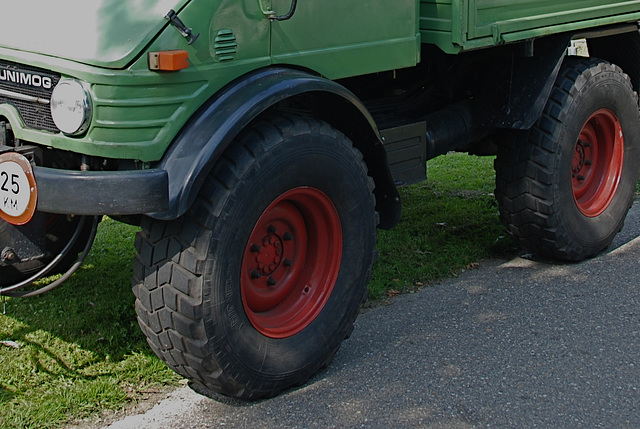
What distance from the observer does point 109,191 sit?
3.04 m

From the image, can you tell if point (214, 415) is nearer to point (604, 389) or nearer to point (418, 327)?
point (418, 327)

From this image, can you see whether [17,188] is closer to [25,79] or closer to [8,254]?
[25,79]

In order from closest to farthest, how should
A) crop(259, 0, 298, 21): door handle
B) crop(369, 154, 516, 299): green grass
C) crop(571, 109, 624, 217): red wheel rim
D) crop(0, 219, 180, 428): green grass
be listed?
crop(259, 0, 298, 21): door handle, crop(0, 219, 180, 428): green grass, crop(369, 154, 516, 299): green grass, crop(571, 109, 624, 217): red wheel rim

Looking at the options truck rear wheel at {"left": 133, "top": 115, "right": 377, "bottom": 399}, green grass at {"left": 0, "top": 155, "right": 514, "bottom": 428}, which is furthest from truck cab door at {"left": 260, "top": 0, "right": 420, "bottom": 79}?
green grass at {"left": 0, "top": 155, "right": 514, "bottom": 428}

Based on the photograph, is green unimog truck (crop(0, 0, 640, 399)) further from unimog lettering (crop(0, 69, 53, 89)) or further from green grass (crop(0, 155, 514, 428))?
green grass (crop(0, 155, 514, 428))

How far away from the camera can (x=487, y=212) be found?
20.8ft

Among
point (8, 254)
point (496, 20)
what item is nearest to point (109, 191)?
point (8, 254)

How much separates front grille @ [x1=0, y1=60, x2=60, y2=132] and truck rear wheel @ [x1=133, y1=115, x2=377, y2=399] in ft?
1.91

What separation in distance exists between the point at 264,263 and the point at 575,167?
2527 mm

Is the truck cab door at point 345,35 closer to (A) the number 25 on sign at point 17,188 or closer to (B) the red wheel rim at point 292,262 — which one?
(B) the red wheel rim at point 292,262

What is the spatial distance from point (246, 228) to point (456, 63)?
2.06 metres

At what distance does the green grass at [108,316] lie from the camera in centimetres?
366

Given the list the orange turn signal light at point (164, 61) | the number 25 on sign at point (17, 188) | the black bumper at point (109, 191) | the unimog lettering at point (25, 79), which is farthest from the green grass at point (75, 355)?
the orange turn signal light at point (164, 61)

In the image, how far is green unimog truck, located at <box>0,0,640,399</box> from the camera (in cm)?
310
